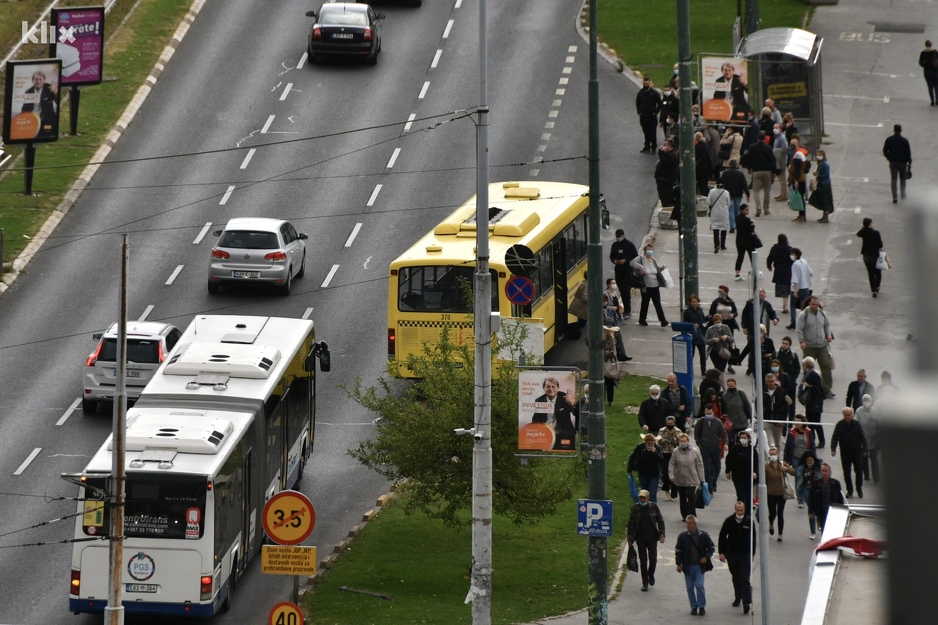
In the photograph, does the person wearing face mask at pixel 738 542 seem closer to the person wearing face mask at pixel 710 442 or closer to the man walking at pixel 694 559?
the man walking at pixel 694 559

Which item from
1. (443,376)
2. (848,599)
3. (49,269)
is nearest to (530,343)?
(443,376)

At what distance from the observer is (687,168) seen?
30.6 meters

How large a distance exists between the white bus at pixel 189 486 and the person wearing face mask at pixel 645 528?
18.7 ft

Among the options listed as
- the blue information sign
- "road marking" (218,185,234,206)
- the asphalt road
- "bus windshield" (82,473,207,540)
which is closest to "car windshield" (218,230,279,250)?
the asphalt road

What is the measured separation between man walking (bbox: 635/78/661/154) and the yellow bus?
10314 millimetres

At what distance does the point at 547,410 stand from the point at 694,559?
320 cm

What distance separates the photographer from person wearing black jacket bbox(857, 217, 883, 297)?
34.9m

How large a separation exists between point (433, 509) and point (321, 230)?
1531 cm

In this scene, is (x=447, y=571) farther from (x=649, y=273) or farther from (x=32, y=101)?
(x=32, y=101)

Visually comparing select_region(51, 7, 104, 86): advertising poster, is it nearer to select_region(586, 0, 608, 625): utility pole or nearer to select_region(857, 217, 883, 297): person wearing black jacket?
select_region(857, 217, 883, 297): person wearing black jacket

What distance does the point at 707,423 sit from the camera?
1021 inches

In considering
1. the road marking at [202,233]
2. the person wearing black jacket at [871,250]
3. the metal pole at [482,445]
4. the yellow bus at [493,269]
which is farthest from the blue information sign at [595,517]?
the road marking at [202,233]

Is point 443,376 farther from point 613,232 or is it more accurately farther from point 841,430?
point 613,232

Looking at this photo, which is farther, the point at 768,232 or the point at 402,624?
the point at 768,232
